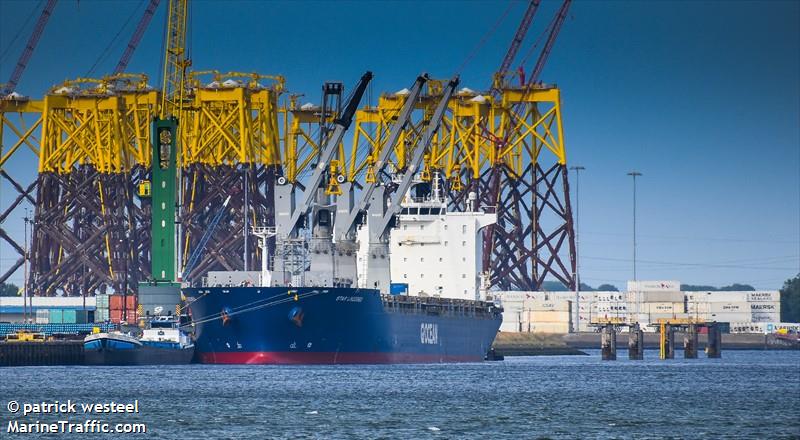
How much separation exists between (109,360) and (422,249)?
2860 centimetres

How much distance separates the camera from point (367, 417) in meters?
76.2

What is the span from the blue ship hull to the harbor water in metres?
1.17

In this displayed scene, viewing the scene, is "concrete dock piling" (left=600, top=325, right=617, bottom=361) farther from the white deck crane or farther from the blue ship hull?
the blue ship hull

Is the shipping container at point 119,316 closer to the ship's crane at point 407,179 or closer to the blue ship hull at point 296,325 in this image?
the ship's crane at point 407,179

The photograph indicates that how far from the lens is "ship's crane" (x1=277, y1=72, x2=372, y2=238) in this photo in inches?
4811

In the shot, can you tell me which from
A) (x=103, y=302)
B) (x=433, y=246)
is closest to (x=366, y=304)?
(x=433, y=246)

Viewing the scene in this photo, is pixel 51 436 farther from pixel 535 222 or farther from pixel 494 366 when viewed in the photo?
pixel 535 222

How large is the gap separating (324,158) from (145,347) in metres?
19.4

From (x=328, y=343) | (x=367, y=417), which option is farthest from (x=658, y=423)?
(x=328, y=343)

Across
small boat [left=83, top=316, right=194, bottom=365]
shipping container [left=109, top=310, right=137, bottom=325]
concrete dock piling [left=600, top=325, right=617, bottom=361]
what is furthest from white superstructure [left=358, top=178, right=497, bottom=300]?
shipping container [left=109, top=310, right=137, bottom=325]

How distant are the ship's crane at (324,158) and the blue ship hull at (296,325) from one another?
8698 millimetres

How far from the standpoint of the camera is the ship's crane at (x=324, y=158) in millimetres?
122188

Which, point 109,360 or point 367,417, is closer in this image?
point 367,417

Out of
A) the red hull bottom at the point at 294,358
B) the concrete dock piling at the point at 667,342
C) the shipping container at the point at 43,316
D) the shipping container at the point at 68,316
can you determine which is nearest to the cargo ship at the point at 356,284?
the red hull bottom at the point at 294,358
